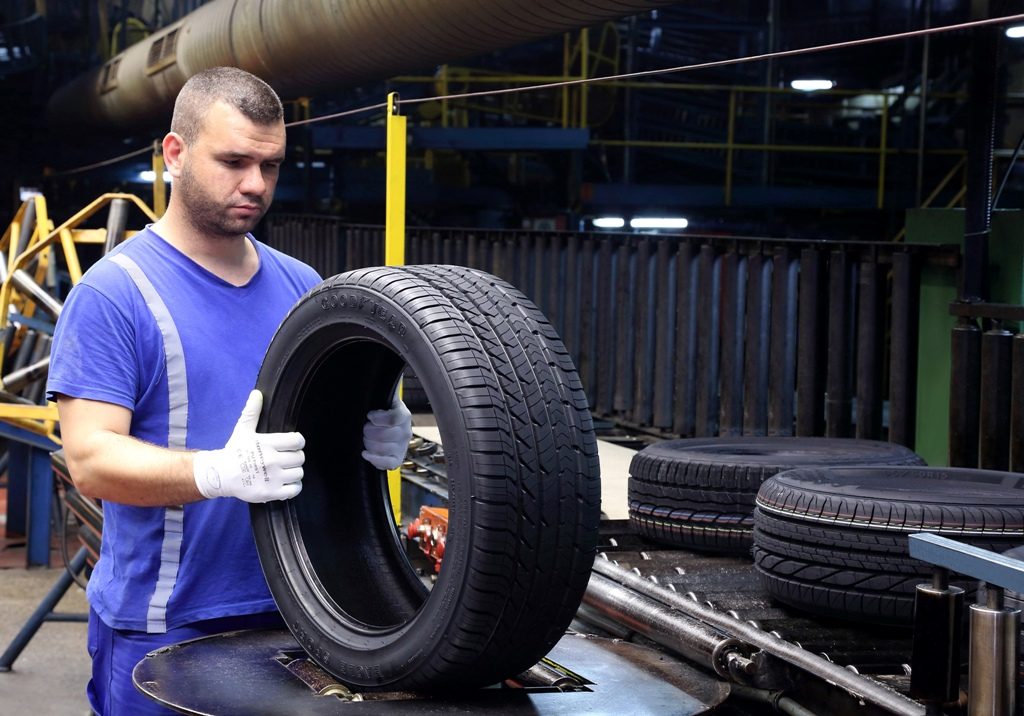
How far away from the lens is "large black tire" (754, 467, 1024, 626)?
2.51 metres

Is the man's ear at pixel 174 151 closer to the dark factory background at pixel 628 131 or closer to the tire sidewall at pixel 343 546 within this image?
the tire sidewall at pixel 343 546

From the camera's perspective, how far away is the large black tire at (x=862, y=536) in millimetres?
2512

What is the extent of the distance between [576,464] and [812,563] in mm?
967

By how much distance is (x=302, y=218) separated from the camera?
1097 centimetres

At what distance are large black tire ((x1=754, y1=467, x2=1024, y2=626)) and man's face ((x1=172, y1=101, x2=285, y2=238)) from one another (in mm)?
1301

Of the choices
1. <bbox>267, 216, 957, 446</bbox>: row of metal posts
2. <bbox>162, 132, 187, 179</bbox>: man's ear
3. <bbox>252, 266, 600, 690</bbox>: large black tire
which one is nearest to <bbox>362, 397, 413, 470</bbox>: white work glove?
<bbox>252, 266, 600, 690</bbox>: large black tire

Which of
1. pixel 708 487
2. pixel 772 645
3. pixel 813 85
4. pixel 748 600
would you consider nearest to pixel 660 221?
pixel 813 85

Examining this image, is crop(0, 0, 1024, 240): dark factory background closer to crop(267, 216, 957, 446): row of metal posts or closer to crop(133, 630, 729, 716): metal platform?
crop(267, 216, 957, 446): row of metal posts

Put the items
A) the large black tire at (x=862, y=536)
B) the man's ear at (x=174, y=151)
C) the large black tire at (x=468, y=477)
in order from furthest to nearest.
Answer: the large black tire at (x=862, y=536) → the man's ear at (x=174, y=151) → the large black tire at (x=468, y=477)

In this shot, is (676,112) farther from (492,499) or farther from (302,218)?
(492,499)

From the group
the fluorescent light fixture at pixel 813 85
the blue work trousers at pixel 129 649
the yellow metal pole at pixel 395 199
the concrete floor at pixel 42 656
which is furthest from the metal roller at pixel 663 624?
the fluorescent light fixture at pixel 813 85

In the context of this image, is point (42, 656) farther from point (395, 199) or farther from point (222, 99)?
point (222, 99)

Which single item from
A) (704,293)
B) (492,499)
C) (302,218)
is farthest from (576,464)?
(302,218)

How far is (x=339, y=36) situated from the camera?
19.4 ft
